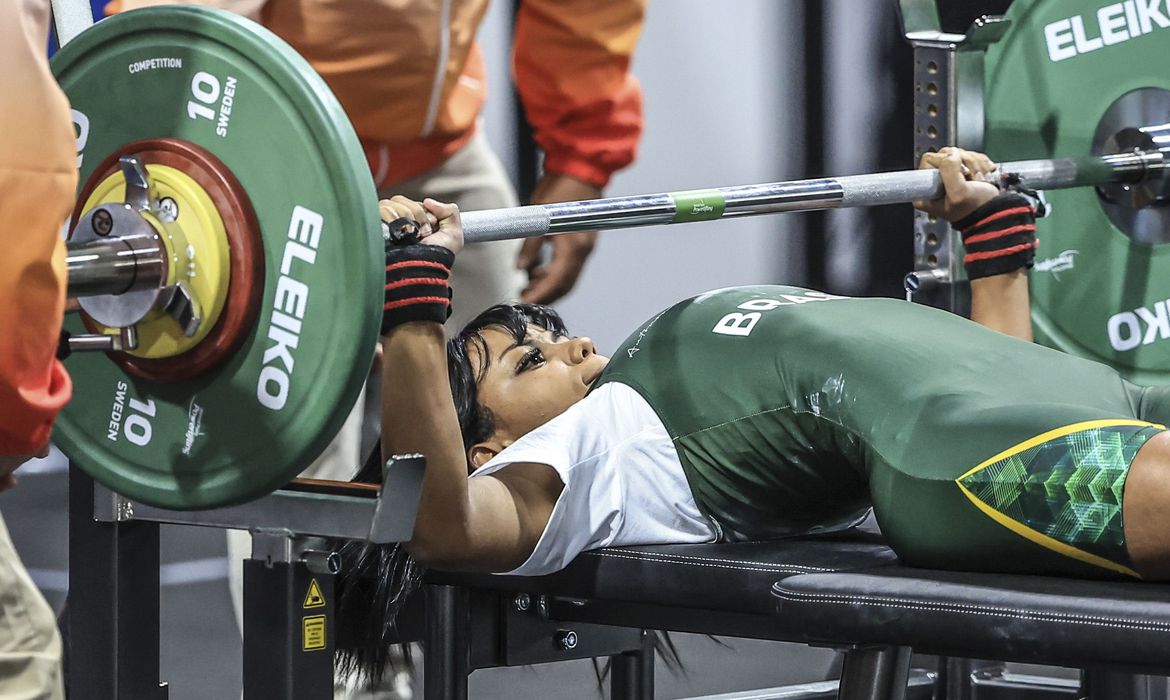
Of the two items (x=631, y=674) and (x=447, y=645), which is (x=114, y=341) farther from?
(x=631, y=674)

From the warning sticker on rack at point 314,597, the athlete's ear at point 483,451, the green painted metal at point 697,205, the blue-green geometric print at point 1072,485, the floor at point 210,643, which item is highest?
the green painted metal at point 697,205

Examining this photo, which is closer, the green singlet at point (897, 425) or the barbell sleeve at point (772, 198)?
the green singlet at point (897, 425)

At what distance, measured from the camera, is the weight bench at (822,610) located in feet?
5.39

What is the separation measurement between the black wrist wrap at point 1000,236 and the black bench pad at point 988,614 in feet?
2.92

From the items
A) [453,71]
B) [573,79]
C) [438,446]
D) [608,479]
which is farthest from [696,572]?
[573,79]

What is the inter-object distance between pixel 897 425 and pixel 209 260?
841mm

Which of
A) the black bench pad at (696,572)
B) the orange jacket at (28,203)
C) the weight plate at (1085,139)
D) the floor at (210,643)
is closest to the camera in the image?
the orange jacket at (28,203)

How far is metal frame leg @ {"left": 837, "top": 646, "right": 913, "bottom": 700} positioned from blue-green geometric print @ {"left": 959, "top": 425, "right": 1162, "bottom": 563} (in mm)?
213

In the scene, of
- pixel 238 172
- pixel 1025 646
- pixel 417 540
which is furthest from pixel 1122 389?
pixel 238 172

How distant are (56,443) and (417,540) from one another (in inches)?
17.6

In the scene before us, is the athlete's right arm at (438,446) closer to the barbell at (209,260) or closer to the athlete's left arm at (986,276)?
the barbell at (209,260)

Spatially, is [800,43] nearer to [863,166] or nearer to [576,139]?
[863,166]

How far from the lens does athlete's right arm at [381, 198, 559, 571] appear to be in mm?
1891

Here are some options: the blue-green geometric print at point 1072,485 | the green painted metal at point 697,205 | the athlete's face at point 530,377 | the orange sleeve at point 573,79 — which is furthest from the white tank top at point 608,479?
the orange sleeve at point 573,79
